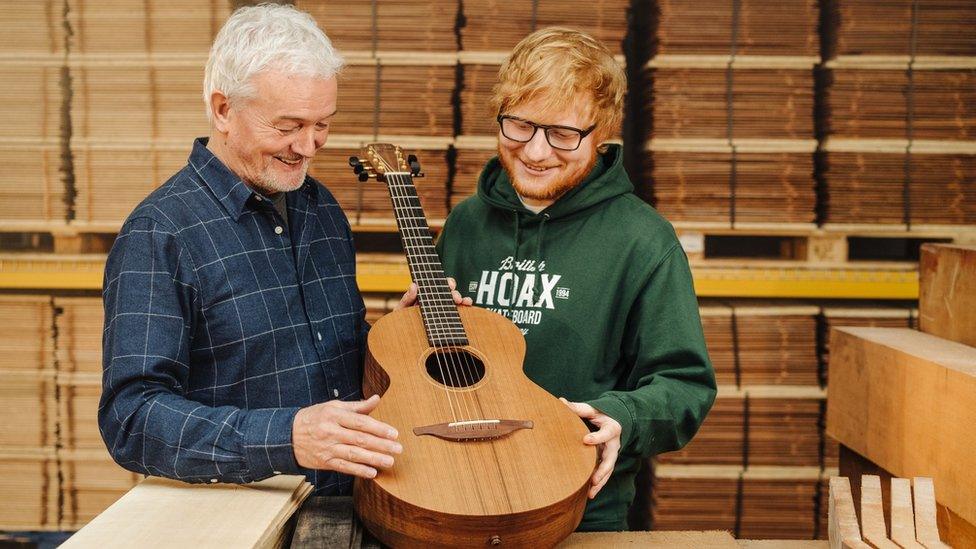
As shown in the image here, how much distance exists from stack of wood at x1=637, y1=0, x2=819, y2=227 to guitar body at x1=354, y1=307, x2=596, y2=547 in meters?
1.97

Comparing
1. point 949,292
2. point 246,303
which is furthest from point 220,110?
point 949,292

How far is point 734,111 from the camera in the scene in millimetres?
3414

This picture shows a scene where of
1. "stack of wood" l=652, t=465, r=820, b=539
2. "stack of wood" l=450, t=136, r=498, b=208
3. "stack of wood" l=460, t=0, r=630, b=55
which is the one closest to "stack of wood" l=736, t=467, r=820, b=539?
"stack of wood" l=652, t=465, r=820, b=539

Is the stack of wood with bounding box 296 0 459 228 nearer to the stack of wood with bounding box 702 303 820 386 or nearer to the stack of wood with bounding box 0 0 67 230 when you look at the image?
the stack of wood with bounding box 0 0 67 230

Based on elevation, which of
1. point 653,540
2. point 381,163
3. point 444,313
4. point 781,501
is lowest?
point 781,501

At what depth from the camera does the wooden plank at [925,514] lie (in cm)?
146

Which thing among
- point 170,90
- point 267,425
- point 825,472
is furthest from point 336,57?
point 825,472

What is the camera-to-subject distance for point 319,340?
1.86 metres

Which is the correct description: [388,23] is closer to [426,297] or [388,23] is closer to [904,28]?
[426,297]

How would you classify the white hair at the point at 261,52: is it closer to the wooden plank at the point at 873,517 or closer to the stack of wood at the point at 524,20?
the wooden plank at the point at 873,517

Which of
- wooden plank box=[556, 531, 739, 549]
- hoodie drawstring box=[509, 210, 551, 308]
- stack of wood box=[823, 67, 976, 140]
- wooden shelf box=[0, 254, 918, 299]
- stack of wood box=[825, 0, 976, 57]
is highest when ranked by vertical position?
stack of wood box=[825, 0, 976, 57]

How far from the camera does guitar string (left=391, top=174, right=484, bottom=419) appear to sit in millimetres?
1678

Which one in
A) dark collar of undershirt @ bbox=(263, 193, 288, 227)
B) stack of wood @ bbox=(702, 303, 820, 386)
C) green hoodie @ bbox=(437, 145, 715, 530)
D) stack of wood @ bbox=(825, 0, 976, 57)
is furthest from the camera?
stack of wood @ bbox=(702, 303, 820, 386)

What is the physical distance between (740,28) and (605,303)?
6.52 ft
